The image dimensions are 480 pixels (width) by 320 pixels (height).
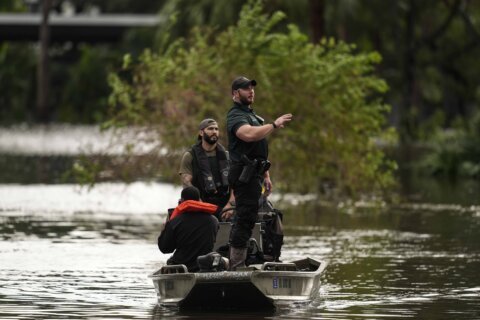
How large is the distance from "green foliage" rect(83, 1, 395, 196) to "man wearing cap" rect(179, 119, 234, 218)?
12.3 metres

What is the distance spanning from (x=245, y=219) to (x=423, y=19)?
63544 millimetres

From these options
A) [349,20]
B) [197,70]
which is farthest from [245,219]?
[349,20]

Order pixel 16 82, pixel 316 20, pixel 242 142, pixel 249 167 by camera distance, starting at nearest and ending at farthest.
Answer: pixel 249 167 < pixel 242 142 < pixel 316 20 < pixel 16 82

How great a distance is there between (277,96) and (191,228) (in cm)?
1472

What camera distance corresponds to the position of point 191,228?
16.4 m

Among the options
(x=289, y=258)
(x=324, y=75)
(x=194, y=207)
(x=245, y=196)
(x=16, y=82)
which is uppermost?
(x=16, y=82)

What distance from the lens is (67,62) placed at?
116250 mm

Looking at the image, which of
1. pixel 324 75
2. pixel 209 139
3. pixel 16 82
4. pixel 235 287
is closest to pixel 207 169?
pixel 209 139

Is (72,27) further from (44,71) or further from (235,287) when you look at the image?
(235,287)

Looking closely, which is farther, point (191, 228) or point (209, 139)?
point (209, 139)

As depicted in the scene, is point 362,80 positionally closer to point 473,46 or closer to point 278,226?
point 278,226

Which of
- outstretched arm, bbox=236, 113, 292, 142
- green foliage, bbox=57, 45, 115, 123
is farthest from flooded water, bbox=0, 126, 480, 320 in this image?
green foliage, bbox=57, 45, 115, 123

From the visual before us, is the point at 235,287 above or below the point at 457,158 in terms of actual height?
below

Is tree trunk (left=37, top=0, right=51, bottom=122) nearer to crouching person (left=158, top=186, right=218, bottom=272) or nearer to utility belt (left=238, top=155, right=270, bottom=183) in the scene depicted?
crouching person (left=158, top=186, right=218, bottom=272)
